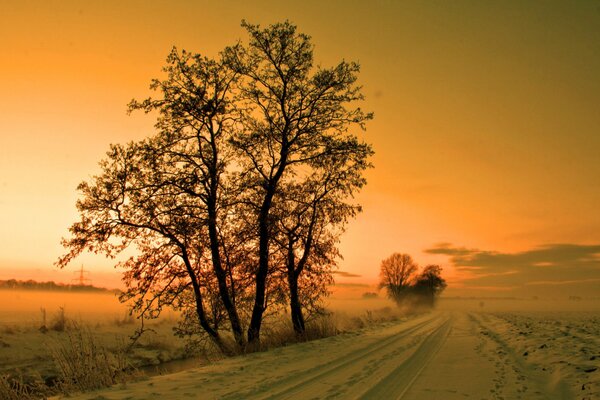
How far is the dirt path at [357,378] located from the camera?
22.9ft

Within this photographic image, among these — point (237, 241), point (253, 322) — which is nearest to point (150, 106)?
point (237, 241)

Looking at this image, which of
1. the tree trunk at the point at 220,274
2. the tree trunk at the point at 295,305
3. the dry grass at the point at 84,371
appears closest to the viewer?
the dry grass at the point at 84,371

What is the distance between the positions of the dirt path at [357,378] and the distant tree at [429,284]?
2463 inches

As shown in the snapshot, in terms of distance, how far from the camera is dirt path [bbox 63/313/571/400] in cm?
699

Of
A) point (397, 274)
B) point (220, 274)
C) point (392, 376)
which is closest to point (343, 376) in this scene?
point (392, 376)

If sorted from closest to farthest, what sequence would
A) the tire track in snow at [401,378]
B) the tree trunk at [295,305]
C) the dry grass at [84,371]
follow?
the tire track in snow at [401,378]
the dry grass at [84,371]
the tree trunk at [295,305]

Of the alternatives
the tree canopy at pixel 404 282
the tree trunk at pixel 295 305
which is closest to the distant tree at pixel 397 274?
the tree canopy at pixel 404 282

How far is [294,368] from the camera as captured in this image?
9.35 metres

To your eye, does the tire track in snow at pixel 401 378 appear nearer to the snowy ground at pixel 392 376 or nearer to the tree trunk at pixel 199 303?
the snowy ground at pixel 392 376

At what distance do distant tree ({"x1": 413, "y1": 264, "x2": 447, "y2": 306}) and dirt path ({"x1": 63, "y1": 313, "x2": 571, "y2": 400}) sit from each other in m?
62.6

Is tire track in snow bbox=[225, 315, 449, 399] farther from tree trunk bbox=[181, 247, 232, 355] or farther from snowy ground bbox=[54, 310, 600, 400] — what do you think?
tree trunk bbox=[181, 247, 232, 355]

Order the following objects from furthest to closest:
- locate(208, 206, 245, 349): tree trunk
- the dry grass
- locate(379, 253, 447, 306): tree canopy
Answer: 1. locate(379, 253, 447, 306): tree canopy
2. locate(208, 206, 245, 349): tree trunk
3. the dry grass

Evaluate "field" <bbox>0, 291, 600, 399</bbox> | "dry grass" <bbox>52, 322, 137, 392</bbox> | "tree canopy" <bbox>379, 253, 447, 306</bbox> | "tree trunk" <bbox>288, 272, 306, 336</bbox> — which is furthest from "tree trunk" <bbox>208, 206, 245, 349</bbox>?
"tree canopy" <bbox>379, 253, 447, 306</bbox>

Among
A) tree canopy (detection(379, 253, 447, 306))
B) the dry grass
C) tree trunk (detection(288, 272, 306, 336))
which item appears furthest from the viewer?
tree canopy (detection(379, 253, 447, 306))
